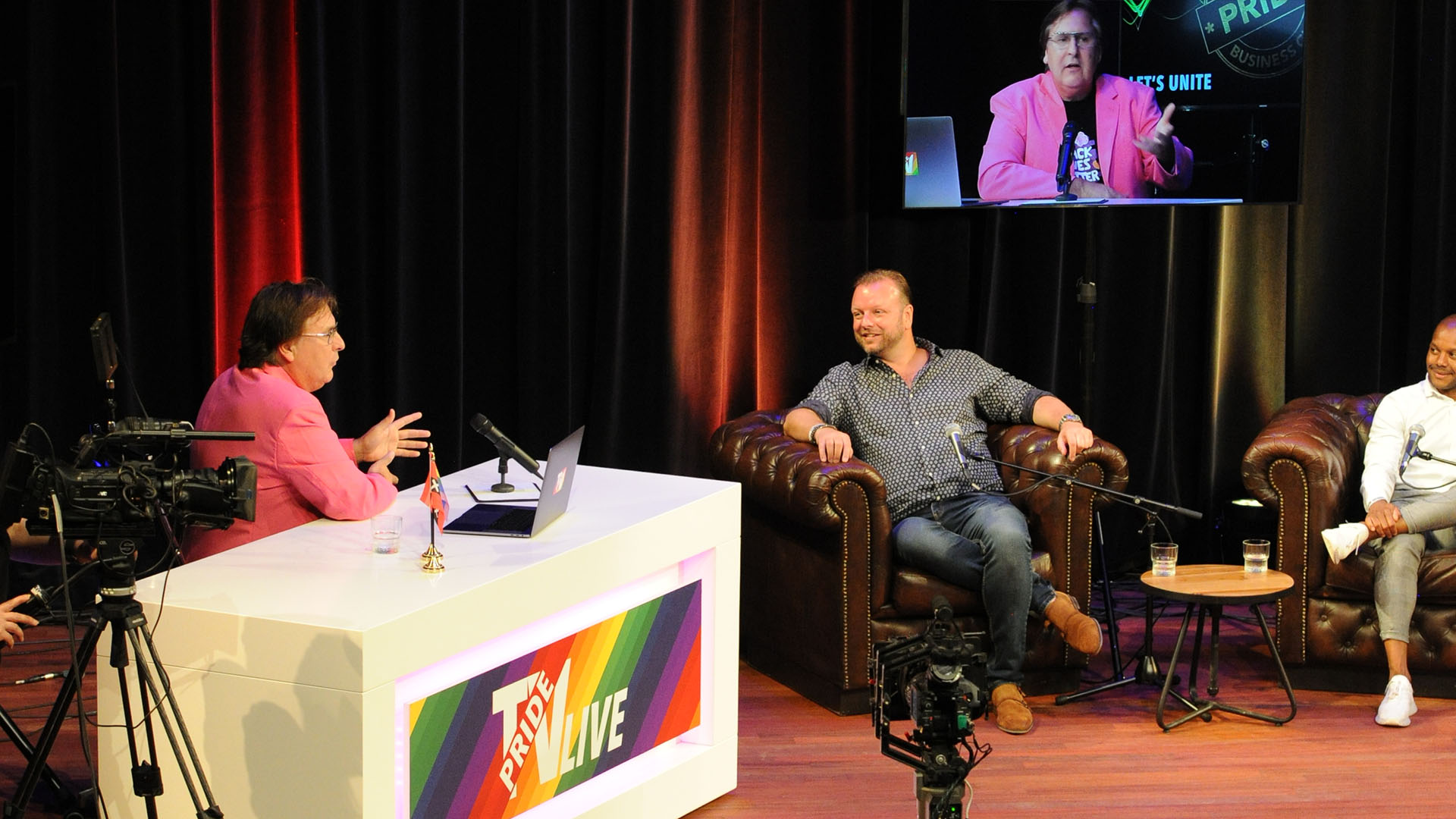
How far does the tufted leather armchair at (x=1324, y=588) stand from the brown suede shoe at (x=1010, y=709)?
0.93 metres

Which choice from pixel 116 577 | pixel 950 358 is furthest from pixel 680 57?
pixel 116 577

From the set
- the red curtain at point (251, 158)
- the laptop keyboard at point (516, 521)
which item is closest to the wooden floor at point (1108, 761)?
the laptop keyboard at point (516, 521)

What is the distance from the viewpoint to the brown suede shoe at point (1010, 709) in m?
4.18

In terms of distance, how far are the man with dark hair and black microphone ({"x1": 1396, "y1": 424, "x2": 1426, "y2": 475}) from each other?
10.3 ft

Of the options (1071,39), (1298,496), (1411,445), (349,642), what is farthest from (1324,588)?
(349,642)

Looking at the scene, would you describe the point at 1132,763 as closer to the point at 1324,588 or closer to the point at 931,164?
the point at 1324,588

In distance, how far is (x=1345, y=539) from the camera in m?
4.40

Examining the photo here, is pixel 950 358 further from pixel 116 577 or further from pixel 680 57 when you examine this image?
pixel 116 577

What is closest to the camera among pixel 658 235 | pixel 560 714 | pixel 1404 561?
pixel 560 714

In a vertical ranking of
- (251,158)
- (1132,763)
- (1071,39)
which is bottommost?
(1132,763)

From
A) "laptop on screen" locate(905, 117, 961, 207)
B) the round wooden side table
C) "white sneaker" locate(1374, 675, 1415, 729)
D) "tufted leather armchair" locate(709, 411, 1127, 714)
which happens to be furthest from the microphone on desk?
"white sneaker" locate(1374, 675, 1415, 729)

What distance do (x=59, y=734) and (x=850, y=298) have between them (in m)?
2.99

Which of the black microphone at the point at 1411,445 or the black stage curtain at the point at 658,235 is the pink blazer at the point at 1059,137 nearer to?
the black stage curtain at the point at 658,235

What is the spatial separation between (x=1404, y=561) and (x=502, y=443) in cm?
271
